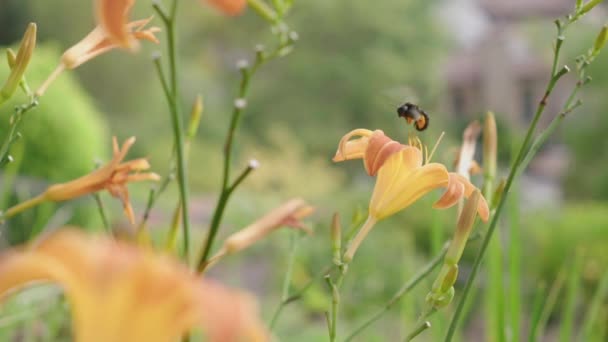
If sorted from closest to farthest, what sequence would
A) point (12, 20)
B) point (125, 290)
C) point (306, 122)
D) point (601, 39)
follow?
point (125, 290) → point (601, 39) → point (12, 20) → point (306, 122)

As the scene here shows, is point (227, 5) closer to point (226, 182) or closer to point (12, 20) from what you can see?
point (226, 182)

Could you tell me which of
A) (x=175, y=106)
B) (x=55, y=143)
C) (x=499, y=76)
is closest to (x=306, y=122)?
(x=499, y=76)

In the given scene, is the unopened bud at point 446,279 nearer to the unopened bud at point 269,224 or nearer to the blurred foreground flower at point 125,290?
the unopened bud at point 269,224

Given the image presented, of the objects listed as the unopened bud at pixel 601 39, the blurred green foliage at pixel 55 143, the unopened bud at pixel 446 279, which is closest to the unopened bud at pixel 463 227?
the unopened bud at pixel 446 279

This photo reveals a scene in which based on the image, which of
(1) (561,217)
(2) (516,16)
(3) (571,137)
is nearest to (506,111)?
(2) (516,16)

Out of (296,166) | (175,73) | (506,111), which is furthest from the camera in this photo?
(506,111)

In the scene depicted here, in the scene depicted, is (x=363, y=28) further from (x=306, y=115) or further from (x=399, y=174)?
(x=399, y=174)
